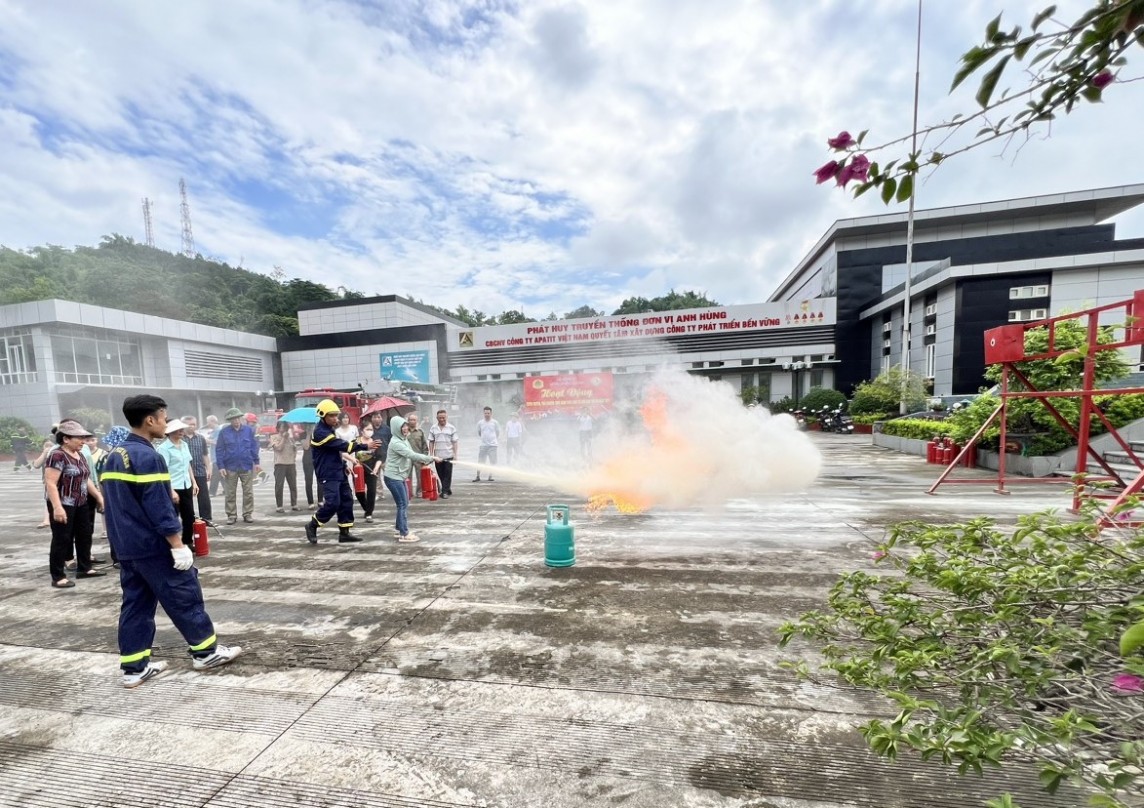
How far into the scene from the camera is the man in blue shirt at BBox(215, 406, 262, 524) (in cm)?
765

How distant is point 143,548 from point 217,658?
953mm

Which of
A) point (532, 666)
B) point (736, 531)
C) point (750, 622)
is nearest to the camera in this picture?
point (532, 666)

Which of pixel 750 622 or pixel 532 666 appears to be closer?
pixel 532 666

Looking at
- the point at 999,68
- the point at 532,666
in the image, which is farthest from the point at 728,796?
the point at 999,68

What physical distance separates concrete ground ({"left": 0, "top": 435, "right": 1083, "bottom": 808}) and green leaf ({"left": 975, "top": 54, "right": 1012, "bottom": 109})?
283 centimetres

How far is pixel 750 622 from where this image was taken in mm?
3898

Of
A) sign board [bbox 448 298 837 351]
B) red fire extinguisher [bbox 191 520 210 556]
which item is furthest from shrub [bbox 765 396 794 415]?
red fire extinguisher [bbox 191 520 210 556]

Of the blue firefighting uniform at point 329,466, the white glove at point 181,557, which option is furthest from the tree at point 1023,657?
the blue firefighting uniform at point 329,466

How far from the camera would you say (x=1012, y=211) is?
2975cm

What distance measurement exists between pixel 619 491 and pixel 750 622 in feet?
17.0

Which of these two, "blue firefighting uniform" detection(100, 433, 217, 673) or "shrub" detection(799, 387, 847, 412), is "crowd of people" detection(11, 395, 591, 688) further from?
"shrub" detection(799, 387, 847, 412)

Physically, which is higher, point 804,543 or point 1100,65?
point 1100,65

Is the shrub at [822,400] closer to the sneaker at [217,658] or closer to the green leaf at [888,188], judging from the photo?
the green leaf at [888,188]

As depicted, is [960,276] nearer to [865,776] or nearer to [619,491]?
[619,491]
